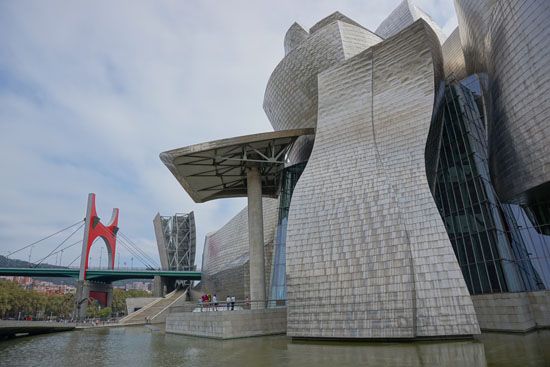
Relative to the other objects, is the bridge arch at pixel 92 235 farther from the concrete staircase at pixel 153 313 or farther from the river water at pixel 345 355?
the river water at pixel 345 355

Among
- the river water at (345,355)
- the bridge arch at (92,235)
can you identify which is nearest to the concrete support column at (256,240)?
the river water at (345,355)

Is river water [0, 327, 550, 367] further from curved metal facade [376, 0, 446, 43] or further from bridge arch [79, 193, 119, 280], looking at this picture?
bridge arch [79, 193, 119, 280]

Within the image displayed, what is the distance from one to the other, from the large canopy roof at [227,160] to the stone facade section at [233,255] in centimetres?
617

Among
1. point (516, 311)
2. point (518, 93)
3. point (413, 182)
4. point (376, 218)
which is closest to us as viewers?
point (516, 311)

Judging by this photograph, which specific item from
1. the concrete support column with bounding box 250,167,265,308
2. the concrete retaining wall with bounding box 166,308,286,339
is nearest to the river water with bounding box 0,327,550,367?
the concrete retaining wall with bounding box 166,308,286,339

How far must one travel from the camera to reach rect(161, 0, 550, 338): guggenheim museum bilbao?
1320cm

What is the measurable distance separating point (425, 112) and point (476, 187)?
4797 millimetres

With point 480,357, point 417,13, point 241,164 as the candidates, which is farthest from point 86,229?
point 480,357

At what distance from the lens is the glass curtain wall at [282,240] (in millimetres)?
21997

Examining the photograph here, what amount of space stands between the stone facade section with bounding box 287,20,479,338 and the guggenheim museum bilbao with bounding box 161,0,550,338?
0.05m

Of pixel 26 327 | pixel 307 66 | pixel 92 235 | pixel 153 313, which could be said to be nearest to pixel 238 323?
pixel 26 327

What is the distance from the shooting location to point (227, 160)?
73.4 ft

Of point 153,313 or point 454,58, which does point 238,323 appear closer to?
point 454,58

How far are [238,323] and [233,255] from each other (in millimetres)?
22383
